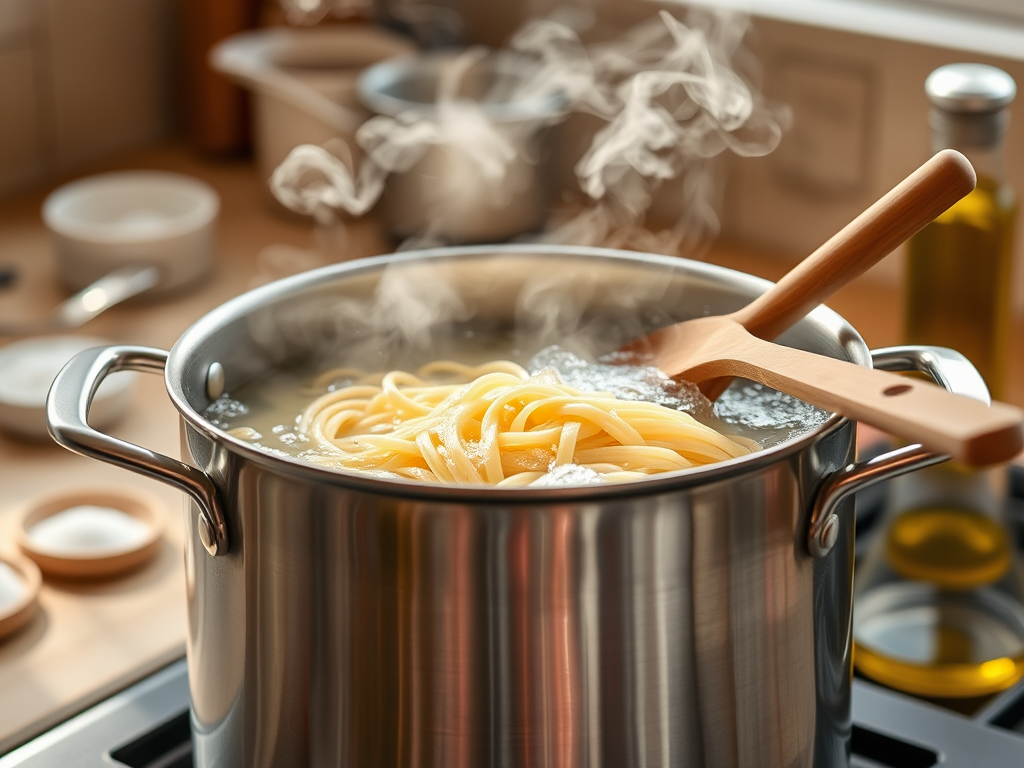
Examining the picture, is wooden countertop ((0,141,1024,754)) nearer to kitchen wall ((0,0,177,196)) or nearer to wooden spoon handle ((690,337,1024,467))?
kitchen wall ((0,0,177,196))

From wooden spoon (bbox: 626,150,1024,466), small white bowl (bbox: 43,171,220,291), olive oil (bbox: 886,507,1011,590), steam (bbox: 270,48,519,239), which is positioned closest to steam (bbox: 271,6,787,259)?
steam (bbox: 270,48,519,239)

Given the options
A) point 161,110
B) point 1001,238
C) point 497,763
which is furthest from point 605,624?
point 161,110

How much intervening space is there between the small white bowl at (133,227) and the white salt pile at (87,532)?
1.68 feet

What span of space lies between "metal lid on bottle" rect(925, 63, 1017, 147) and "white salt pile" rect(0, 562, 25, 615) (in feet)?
2.60

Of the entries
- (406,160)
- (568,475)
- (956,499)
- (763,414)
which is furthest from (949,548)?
(406,160)

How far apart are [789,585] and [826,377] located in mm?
101

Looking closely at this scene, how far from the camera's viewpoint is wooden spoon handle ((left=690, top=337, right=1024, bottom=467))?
20.9 inches

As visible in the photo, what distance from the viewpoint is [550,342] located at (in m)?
0.97

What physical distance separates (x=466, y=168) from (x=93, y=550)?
689mm

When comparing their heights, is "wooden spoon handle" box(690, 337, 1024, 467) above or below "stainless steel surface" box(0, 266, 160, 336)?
above

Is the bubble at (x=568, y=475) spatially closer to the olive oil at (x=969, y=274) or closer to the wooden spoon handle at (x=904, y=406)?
the wooden spoon handle at (x=904, y=406)

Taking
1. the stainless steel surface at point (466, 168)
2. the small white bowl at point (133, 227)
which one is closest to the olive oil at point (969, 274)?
the stainless steel surface at point (466, 168)

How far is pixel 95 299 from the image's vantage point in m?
1.56

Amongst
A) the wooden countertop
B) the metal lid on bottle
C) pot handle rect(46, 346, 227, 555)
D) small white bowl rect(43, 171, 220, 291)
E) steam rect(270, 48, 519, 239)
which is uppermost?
the metal lid on bottle
